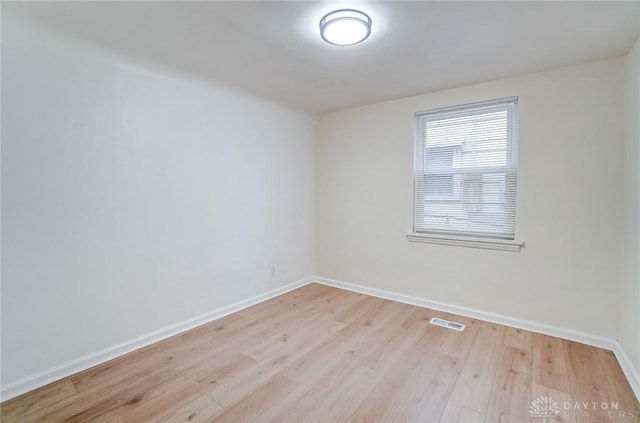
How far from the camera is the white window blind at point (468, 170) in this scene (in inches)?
110

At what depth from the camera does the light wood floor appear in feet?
5.55

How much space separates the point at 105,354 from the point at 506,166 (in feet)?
12.2

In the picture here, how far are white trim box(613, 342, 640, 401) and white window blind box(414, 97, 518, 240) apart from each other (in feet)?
3.53

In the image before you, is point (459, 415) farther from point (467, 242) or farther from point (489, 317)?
point (467, 242)

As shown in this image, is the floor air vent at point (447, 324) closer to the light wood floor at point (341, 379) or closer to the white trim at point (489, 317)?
the light wood floor at point (341, 379)

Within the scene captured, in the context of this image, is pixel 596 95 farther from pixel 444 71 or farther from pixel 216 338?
pixel 216 338

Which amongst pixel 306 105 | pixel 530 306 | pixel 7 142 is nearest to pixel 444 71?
pixel 306 105

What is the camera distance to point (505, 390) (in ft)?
6.14

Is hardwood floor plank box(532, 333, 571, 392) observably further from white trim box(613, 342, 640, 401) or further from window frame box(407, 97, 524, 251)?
window frame box(407, 97, 524, 251)

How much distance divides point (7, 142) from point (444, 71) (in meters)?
3.20

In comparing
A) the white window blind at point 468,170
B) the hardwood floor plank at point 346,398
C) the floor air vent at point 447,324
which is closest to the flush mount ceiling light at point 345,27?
the white window blind at point 468,170

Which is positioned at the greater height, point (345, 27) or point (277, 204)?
point (345, 27)

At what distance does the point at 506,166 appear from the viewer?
2.79 meters
